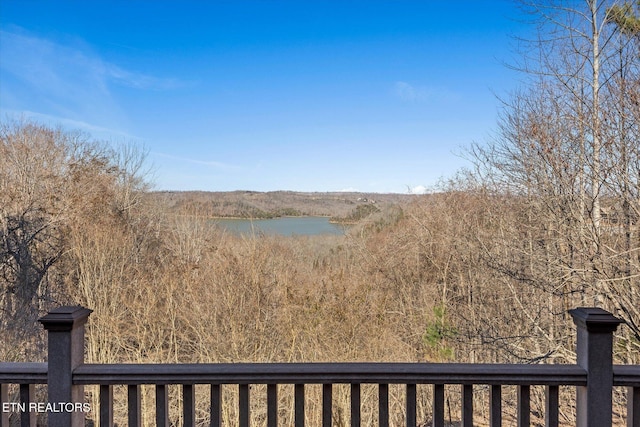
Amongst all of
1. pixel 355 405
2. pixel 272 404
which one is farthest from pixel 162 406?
pixel 355 405

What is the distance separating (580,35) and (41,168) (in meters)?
13.2

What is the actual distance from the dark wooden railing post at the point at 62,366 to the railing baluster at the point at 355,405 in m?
1.09

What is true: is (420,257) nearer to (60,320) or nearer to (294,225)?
(294,225)

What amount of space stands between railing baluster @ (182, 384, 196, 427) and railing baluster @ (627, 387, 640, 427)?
1.72m

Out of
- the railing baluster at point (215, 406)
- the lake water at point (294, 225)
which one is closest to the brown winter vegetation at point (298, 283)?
the lake water at point (294, 225)

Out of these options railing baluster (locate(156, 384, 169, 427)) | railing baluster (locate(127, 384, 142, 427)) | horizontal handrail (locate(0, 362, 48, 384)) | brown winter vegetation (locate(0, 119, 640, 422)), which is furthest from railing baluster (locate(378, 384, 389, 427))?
brown winter vegetation (locate(0, 119, 640, 422))

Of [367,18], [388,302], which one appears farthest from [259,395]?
[367,18]

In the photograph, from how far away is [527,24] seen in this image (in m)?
5.86

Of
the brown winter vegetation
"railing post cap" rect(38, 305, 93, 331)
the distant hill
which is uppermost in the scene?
the distant hill

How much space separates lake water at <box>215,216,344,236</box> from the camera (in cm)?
997

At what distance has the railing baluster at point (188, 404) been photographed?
144cm

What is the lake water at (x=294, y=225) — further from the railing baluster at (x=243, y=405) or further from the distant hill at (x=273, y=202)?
the railing baluster at (x=243, y=405)

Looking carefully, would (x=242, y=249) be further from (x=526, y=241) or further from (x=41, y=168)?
(x=41, y=168)

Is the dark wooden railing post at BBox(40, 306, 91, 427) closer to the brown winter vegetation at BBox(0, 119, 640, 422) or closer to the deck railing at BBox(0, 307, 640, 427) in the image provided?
the deck railing at BBox(0, 307, 640, 427)
